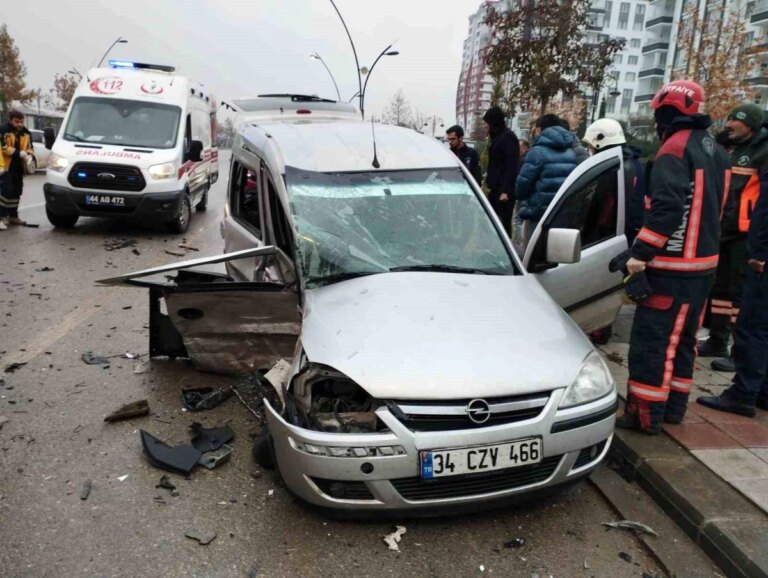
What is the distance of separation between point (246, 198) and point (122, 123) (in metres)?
6.93

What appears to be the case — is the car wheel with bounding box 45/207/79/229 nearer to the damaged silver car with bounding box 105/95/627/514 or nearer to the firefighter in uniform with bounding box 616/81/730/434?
the damaged silver car with bounding box 105/95/627/514

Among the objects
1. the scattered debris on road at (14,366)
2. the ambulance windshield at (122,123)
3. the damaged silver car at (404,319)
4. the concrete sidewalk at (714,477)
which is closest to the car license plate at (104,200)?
the ambulance windshield at (122,123)

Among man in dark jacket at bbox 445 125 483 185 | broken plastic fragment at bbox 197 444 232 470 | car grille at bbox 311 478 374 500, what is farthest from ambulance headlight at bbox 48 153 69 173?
car grille at bbox 311 478 374 500

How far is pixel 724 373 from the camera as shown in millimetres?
5113

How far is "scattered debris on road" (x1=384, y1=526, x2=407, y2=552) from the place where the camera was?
2.93 meters

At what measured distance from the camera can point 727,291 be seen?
542 cm

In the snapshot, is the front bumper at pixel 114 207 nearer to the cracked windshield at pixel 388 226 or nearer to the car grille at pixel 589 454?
the cracked windshield at pixel 388 226

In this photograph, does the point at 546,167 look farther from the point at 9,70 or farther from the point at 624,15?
the point at 624,15

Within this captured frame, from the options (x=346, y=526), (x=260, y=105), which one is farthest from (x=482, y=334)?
(x=260, y=105)

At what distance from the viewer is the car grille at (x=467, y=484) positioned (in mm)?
2777

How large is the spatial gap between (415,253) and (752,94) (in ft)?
57.1

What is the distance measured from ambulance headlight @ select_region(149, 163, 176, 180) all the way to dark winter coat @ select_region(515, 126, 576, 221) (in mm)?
6698

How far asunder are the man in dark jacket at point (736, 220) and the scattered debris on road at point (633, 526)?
99.2 inches

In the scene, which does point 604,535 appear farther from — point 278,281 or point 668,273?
point 278,281
